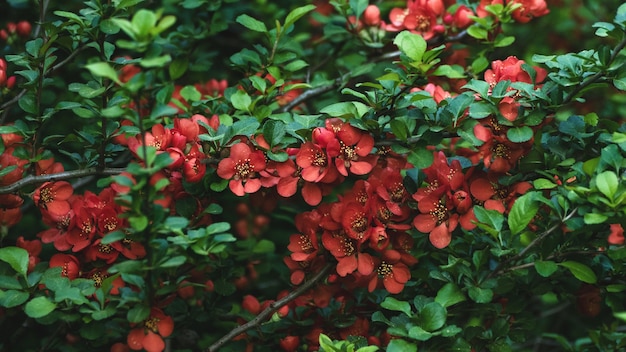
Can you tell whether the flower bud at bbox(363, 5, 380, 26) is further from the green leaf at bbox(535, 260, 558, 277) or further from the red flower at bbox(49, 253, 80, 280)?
the red flower at bbox(49, 253, 80, 280)

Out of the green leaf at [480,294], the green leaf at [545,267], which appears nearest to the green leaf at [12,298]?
the green leaf at [480,294]

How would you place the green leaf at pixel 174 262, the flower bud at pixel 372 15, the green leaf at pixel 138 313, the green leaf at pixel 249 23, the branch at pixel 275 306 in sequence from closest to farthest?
the green leaf at pixel 174 262 < the green leaf at pixel 138 313 < the branch at pixel 275 306 < the green leaf at pixel 249 23 < the flower bud at pixel 372 15

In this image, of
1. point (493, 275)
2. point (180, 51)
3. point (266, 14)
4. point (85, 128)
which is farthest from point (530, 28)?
point (85, 128)

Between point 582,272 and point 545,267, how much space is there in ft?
0.28

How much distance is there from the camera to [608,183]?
1.43 m

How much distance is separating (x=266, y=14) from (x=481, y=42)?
0.84 metres

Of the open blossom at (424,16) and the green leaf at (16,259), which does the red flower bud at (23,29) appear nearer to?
the green leaf at (16,259)

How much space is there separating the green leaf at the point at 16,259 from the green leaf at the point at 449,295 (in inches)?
34.2

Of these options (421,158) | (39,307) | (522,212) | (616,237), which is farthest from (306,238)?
(616,237)

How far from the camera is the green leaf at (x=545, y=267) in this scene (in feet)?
5.03

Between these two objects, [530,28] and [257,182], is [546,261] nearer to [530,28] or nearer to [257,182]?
[257,182]

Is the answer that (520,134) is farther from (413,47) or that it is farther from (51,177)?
(51,177)

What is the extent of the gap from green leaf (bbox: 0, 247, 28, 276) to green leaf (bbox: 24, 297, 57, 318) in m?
0.11

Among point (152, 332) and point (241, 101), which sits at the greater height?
point (241, 101)
